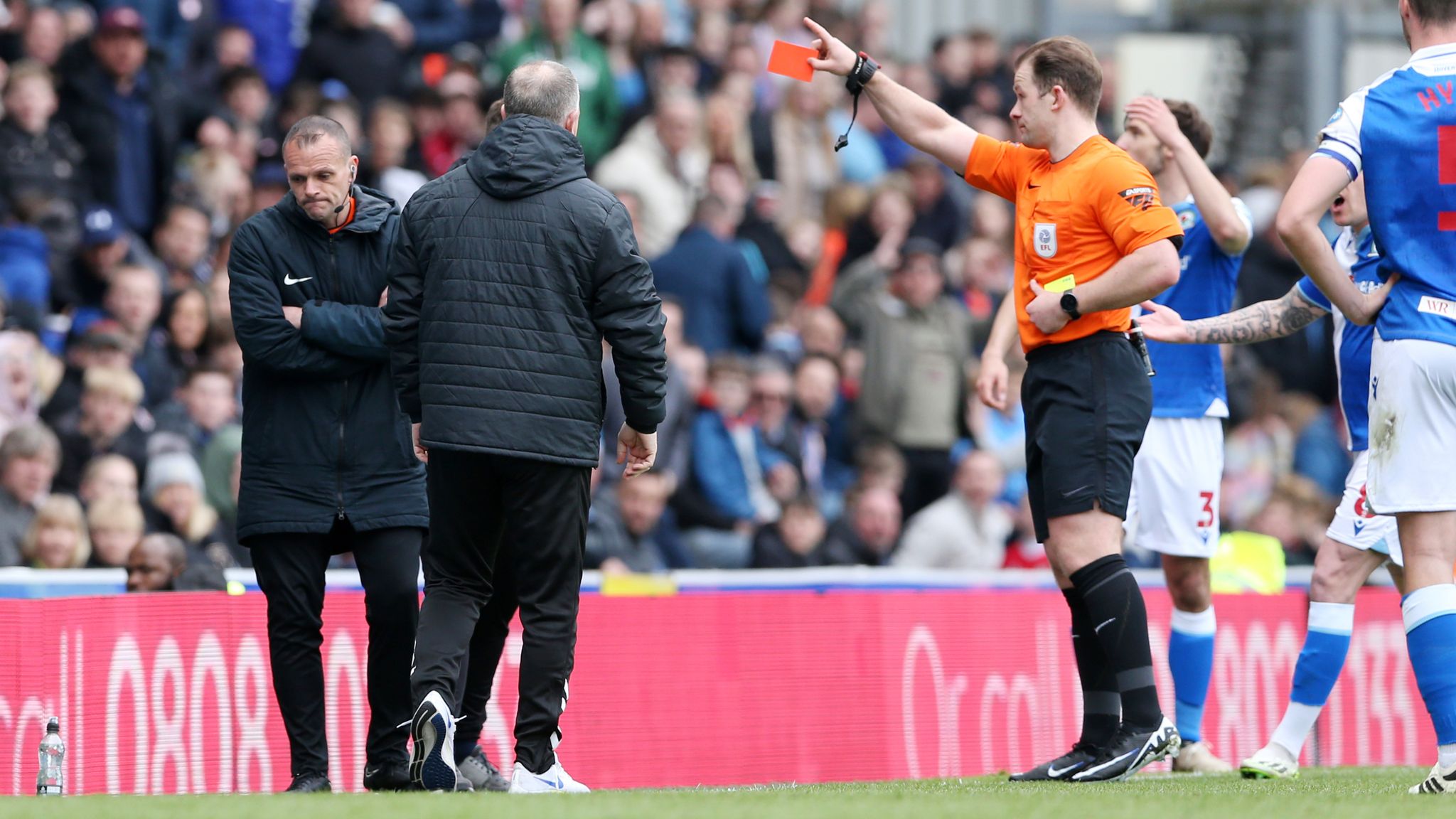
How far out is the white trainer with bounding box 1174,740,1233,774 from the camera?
26.6ft

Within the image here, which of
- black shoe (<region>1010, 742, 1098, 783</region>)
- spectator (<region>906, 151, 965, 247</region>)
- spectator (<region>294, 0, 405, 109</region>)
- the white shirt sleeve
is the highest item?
spectator (<region>294, 0, 405, 109</region>)

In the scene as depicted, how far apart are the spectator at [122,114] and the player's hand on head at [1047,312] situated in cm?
717

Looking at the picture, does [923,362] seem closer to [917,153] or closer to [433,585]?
[917,153]

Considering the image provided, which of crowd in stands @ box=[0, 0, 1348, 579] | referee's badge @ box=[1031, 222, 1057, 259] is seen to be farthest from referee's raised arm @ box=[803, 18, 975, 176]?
crowd in stands @ box=[0, 0, 1348, 579]

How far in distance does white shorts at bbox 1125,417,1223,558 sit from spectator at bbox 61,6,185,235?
672 centimetres

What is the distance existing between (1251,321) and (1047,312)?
3.64 feet

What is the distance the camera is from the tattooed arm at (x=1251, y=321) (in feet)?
24.3

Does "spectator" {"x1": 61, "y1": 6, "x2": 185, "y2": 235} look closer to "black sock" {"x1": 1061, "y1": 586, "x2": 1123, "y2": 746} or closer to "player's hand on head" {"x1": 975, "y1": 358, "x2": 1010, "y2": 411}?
"player's hand on head" {"x1": 975, "y1": 358, "x2": 1010, "y2": 411}

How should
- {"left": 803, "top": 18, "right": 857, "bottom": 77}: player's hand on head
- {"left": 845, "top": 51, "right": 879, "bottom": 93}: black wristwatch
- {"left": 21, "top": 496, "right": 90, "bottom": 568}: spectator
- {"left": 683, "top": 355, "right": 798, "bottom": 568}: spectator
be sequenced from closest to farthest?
{"left": 803, "top": 18, "right": 857, "bottom": 77}: player's hand on head → {"left": 845, "top": 51, "right": 879, "bottom": 93}: black wristwatch → {"left": 21, "top": 496, "right": 90, "bottom": 568}: spectator → {"left": 683, "top": 355, "right": 798, "bottom": 568}: spectator

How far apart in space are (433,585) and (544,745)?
60cm

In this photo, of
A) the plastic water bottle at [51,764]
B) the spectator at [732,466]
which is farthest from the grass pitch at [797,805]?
the spectator at [732,466]

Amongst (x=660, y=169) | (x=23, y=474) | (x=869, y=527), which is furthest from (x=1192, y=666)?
(x=660, y=169)

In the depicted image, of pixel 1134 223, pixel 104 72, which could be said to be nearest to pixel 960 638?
pixel 1134 223

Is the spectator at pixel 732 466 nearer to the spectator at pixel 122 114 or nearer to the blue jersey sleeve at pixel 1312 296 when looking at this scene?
the spectator at pixel 122 114
